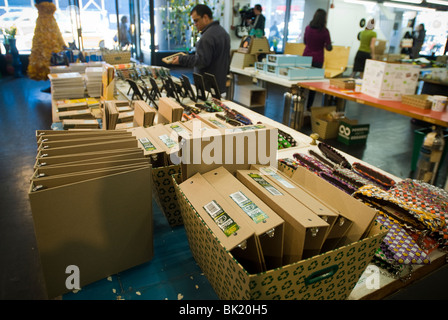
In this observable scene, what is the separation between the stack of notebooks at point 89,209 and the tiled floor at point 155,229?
0.07 m

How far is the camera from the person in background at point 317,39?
16.7 feet

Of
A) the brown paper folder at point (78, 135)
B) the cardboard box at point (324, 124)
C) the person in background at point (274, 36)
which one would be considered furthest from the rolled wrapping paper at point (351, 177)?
the person in background at point (274, 36)

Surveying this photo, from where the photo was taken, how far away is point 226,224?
0.85 metres

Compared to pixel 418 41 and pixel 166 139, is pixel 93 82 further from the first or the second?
pixel 418 41

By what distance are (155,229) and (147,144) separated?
0.38 m

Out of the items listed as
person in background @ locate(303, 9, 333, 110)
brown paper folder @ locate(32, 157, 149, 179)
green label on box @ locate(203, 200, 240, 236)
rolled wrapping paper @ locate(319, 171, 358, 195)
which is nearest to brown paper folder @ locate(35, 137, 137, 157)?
brown paper folder @ locate(32, 157, 149, 179)

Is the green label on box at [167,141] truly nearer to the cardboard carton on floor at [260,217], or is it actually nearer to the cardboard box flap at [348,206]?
the cardboard carton on floor at [260,217]

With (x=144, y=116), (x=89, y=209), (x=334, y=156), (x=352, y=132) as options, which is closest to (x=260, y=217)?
(x=89, y=209)

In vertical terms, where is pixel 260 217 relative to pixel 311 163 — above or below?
above

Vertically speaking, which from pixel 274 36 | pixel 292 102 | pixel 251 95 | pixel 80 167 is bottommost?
pixel 251 95

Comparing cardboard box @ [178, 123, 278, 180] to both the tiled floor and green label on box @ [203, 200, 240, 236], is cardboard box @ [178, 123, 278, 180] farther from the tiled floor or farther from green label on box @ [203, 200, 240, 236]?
the tiled floor
